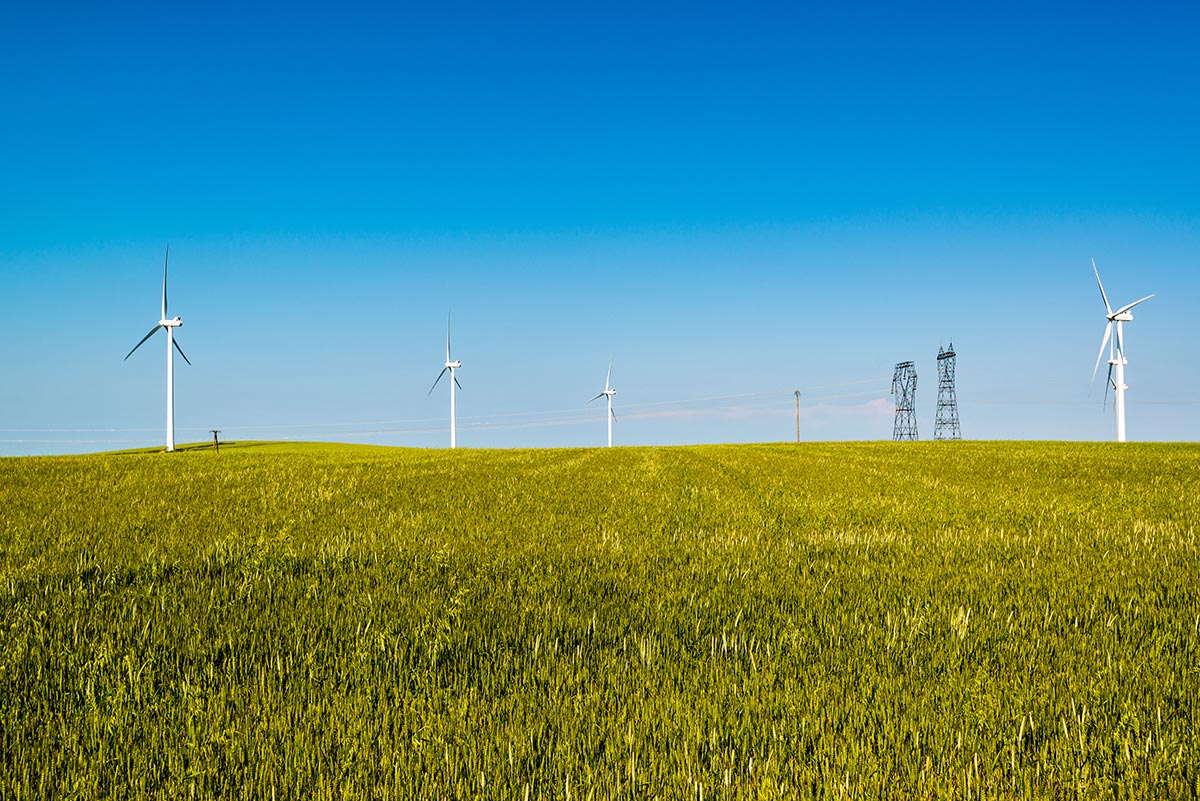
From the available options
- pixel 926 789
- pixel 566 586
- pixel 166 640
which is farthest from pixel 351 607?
pixel 926 789

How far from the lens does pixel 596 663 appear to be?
569cm

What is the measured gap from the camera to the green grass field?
3967 mm

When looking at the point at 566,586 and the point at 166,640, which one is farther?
the point at 566,586

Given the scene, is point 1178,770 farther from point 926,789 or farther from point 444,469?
point 444,469

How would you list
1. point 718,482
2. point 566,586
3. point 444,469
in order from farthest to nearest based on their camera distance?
1. point 444,469
2. point 718,482
3. point 566,586

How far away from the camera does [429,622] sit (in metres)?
6.51

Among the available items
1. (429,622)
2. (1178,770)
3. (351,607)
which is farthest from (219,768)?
(1178,770)

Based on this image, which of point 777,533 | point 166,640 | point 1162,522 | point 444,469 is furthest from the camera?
point 444,469

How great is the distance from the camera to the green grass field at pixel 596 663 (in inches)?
156

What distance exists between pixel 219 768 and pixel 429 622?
2.54 m

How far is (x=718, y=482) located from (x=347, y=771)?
2082cm

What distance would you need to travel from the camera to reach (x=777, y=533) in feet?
43.2

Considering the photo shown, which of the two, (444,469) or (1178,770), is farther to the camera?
(444,469)

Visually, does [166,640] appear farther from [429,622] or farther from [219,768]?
[219,768]
